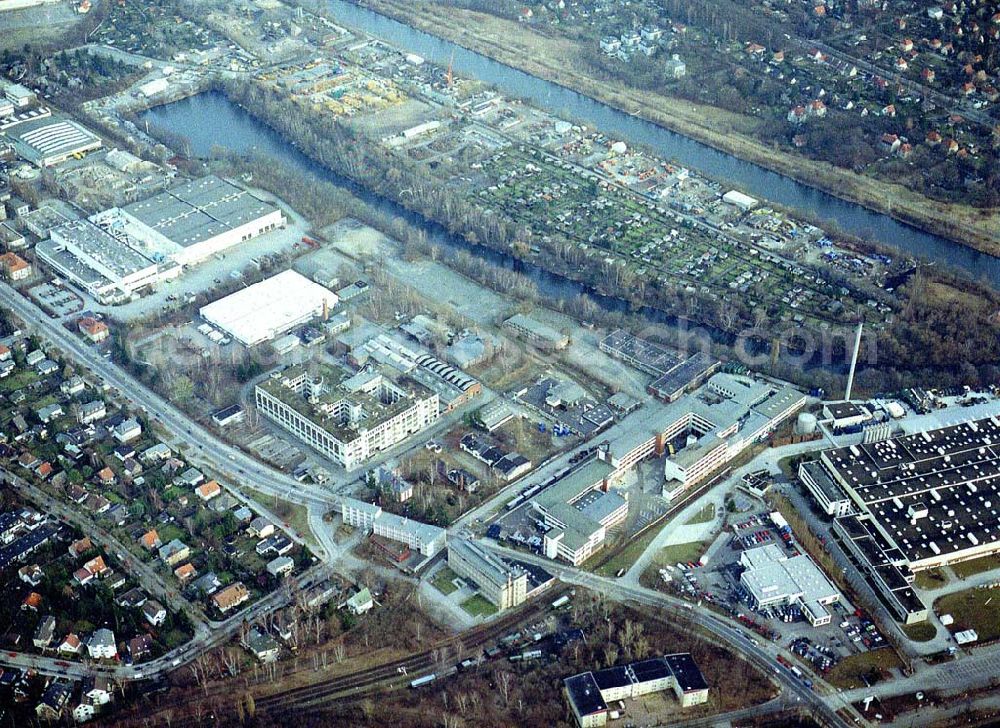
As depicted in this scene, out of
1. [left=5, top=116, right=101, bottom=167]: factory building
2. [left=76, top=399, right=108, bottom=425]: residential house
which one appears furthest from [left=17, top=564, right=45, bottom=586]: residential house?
[left=5, top=116, right=101, bottom=167]: factory building

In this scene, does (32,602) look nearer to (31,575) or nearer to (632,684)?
(31,575)

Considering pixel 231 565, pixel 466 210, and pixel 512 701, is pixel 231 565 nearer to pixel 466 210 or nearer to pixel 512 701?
pixel 512 701

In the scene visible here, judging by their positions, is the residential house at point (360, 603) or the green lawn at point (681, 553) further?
the green lawn at point (681, 553)

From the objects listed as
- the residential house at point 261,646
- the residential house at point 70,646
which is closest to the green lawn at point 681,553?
the residential house at point 261,646

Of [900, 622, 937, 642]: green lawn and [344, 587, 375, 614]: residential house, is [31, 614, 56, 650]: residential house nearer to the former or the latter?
[344, 587, 375, 614]: residential house

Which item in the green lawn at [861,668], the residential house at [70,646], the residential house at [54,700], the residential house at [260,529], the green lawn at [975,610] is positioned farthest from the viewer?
the residential house at [260,529]

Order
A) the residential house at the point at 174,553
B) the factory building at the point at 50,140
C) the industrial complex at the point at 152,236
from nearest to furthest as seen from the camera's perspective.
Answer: the residential house at the point at 174,553, the industrial complex at the point at 152,236, the factory building at the point at 50,140

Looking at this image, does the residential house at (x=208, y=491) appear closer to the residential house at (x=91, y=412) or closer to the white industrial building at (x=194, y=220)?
the residential house at (x=91, y=412)

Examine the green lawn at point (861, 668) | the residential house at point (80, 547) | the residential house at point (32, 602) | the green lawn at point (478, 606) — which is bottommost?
the residential house at point (32, 602)
